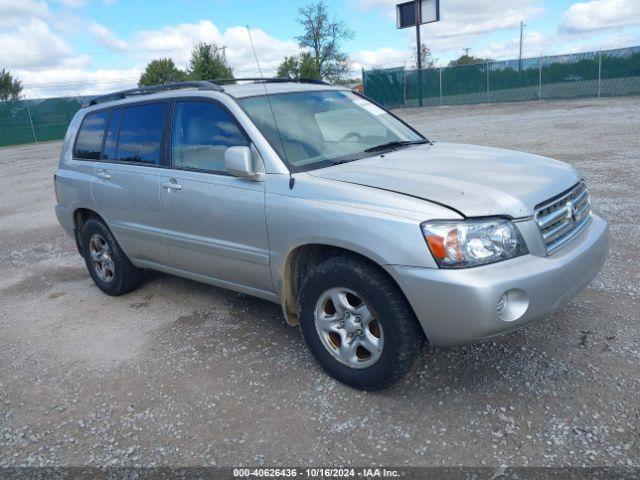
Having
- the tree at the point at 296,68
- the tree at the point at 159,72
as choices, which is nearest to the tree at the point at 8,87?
the tree at the point at 159,72

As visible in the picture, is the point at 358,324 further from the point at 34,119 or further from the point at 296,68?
the point at 296,68

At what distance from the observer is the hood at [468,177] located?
2.91m

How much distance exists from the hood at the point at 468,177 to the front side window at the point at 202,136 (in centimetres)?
74

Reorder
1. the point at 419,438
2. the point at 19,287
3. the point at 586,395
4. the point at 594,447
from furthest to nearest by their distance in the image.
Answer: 1. the point at 19,287
2. the point at 586,395
3. the point at 419,438
4. the point at 594,447

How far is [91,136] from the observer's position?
5.23m

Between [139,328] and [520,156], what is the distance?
3.20m

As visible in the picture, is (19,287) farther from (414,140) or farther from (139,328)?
(414,140)

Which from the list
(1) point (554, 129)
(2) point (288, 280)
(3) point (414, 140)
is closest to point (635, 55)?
(1) point (554, 129)

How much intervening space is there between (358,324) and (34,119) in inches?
1238

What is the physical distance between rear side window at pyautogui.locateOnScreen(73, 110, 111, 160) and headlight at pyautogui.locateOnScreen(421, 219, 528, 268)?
3.50 m

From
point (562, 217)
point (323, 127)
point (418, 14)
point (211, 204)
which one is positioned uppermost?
point (418, 14)

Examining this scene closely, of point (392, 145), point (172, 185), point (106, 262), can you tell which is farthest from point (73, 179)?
point (392, 145)

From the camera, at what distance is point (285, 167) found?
11.5 feet

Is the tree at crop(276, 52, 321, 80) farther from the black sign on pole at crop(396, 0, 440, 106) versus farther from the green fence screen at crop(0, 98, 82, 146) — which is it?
the green fence screen at crop(0, 98, 82, 146)
